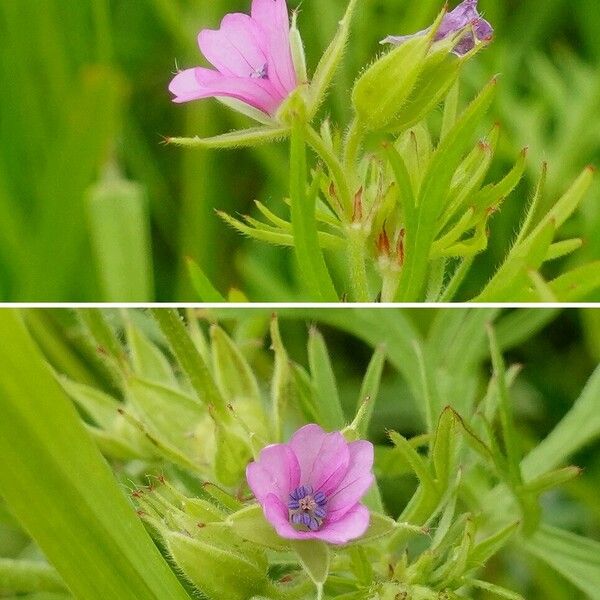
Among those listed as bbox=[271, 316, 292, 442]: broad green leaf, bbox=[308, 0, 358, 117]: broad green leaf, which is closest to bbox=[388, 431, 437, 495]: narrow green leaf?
bbox=[271, 316, 292, 442]: broad green leaf

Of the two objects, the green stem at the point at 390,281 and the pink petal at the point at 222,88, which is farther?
the green stem at the point at 390,281

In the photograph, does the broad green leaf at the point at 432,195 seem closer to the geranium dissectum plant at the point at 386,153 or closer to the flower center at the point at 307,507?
the geranium dissectum plant at the point at 386,153

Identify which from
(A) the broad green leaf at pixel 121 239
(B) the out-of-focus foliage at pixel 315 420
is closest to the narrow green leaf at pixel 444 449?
(B) the out-of-focus foliage at pixel 315 420

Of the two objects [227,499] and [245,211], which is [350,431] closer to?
[227,499]

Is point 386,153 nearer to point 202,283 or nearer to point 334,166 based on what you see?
point 334,166

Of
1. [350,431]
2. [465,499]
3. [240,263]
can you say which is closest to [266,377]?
[240,263]

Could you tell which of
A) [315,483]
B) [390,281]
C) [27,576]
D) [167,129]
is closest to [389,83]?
[390,281]
